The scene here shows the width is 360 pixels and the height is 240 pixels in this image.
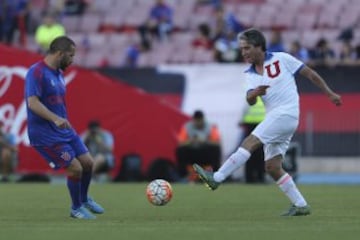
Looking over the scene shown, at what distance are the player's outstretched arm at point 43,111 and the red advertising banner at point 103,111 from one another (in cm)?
1178

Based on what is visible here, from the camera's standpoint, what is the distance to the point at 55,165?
45.3 ft

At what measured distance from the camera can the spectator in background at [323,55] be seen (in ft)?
87.2

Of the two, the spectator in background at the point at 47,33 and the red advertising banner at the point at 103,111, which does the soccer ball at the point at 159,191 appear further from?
the spectator in background at the point at 47,33

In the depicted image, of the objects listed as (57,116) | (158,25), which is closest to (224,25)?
(158,25)

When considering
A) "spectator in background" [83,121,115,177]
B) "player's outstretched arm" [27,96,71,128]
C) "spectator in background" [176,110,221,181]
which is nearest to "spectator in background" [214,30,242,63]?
"spectator in background" [176,110,221,181]

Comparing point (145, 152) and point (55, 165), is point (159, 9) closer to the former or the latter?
point (145, 152)

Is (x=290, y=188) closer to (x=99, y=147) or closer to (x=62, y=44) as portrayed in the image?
(x=62, y=44)

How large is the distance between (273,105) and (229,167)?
0.92 meters

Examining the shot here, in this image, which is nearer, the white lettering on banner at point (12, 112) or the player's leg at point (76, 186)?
the player's leg at point (76, 186)

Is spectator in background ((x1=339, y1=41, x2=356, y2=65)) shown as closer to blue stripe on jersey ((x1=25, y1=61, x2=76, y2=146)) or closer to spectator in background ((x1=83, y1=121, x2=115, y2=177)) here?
spectator in background ((x1=83, y1=121, x2=115, y2=177))

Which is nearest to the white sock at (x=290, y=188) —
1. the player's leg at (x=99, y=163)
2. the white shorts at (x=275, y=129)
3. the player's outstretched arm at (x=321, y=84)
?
the white shorts at (x=275, y=129)

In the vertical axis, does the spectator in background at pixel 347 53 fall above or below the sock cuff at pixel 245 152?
below

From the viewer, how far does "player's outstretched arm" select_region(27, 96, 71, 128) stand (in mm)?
13070

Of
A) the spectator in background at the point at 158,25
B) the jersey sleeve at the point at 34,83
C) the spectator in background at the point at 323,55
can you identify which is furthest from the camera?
the spectator in background at the point at 158,25
